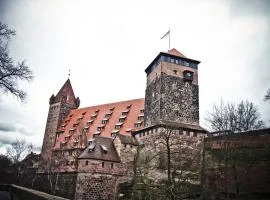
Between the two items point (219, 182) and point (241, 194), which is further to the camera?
point (219, 182)

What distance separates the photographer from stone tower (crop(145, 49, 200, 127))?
28.0m

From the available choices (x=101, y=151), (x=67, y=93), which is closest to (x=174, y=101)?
(x=101, y=151)

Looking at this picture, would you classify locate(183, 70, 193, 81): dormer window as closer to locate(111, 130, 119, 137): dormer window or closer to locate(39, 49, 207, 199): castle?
locate(39, 49, 207, 199): castle

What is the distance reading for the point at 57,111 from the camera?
48594 mm

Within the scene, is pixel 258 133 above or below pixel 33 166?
above

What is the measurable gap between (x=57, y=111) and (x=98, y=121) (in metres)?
11.9

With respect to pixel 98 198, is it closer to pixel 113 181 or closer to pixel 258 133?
pixel 113 181

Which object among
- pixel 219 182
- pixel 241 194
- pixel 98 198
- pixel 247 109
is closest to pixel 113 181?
pixel 98 198

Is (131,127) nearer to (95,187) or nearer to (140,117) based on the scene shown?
(140,117)

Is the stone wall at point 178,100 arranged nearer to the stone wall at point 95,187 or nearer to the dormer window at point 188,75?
the dormer window at point 188,75

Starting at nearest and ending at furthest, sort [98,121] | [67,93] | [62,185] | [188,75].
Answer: [188,75] < [62,185] < [98,121] < [67,93]

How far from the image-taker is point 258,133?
21.1 metres

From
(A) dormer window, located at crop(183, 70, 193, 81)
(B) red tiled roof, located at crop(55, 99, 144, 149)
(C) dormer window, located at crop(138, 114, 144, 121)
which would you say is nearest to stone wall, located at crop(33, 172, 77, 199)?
(B) red tiled roof, located at crop(55, 99, 144, 149)

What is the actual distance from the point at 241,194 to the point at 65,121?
3385 cm
